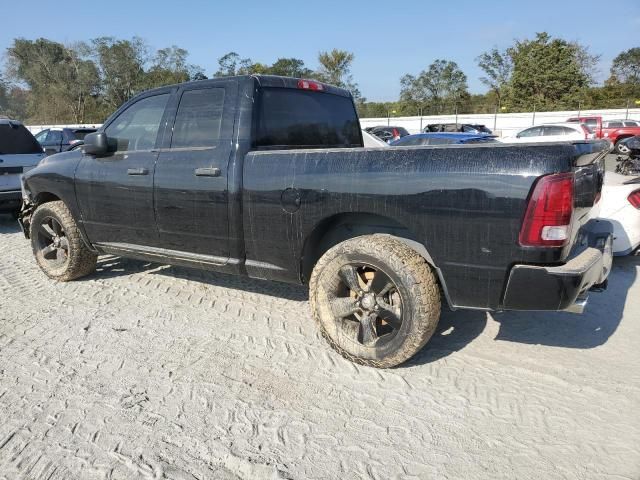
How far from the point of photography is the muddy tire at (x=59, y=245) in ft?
15.9

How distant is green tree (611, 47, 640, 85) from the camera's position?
53.3 meters

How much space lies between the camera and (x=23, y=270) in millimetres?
5609

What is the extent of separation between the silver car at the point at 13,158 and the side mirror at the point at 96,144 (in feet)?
13.9

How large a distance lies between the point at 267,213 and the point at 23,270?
12.5 feet

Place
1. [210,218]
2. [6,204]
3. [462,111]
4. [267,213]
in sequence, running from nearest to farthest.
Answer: [267,213]
[210,218]
[6,204]
[462,111]

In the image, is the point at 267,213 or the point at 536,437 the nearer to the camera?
the point at 536,437

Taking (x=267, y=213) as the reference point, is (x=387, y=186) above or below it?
above

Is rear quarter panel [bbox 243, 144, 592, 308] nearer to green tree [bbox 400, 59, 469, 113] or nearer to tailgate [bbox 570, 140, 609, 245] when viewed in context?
tailgate [bbox 570, 140, 609, 245]

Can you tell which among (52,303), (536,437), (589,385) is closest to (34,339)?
(52,303)

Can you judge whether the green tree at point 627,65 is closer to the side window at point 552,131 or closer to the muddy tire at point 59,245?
the side window at point 552,131

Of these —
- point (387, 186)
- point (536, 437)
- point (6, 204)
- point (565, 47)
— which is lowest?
point (536, 437)

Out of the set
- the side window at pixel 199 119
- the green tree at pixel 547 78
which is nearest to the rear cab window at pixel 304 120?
the side window at pixel 199 119

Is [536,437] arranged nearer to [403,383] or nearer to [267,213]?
[403,383]

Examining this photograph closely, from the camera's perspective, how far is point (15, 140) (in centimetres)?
837
